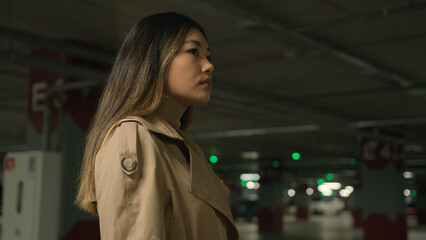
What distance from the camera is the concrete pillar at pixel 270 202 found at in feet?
81.9

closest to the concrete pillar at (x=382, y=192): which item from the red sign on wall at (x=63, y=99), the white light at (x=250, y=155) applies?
the white light at (x=250, y=155)

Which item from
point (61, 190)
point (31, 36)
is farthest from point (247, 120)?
point (31, 36)

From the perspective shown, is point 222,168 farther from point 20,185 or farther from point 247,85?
point 20,185

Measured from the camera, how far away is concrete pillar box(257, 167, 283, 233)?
25.0 meters

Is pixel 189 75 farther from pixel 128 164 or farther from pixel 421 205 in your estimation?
pixel 421 205

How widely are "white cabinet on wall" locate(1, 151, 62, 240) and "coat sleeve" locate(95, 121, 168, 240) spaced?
228 inches

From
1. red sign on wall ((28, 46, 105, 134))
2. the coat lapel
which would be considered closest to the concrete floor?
red sign on wall ((28, 46, 105, 134))

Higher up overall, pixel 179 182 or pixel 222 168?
pixel 222 168

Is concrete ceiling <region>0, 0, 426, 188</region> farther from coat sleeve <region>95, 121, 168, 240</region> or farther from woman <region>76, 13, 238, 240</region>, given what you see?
coat sleeve <region>95, 121, 168, 240</region>

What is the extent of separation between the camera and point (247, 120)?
15109 millimetres

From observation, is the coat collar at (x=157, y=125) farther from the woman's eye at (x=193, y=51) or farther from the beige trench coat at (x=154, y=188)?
the woman's eye at (x=193, y=51)

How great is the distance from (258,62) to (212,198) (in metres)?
7.44

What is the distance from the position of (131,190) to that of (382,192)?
14709 mm

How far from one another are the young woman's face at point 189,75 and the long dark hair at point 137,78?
21 millimetres
